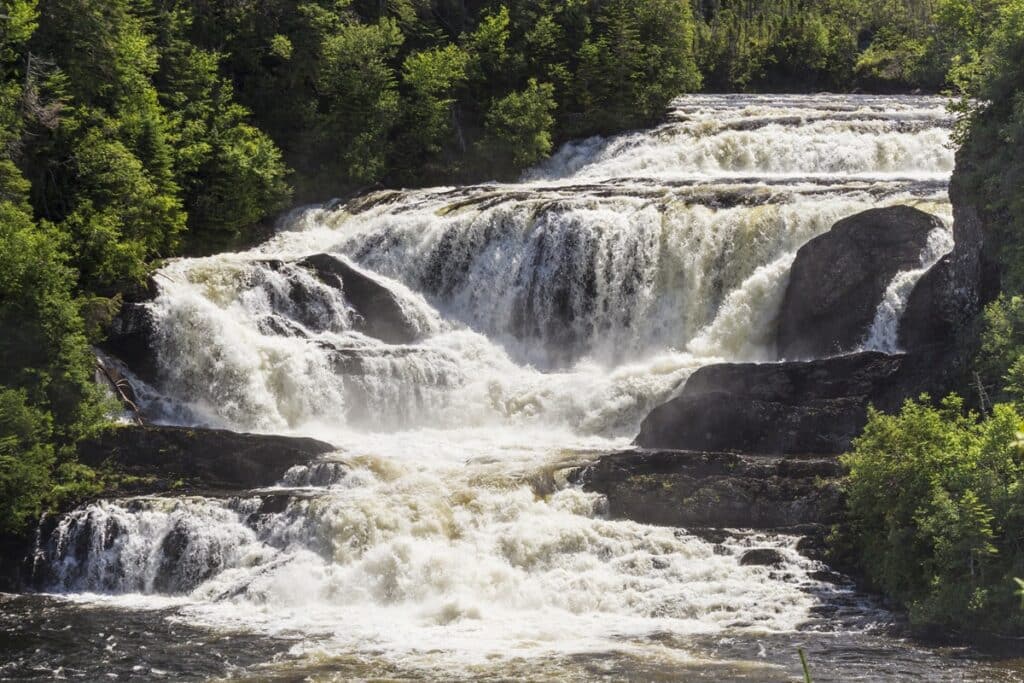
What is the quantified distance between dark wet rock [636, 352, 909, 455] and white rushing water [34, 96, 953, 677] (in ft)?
6.76

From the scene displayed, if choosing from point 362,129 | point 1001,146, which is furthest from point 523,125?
point 1001,146

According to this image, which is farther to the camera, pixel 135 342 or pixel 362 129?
pixel 362 129

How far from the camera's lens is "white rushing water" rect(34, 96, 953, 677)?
2078 cm

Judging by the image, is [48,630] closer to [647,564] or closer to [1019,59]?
[647,564]

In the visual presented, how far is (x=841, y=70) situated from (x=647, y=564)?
50.3 m

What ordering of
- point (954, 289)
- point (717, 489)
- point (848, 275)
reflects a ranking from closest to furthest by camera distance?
point (717, 489)
point (954, 289)
point (848, 275)

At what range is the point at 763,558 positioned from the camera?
2156 cm

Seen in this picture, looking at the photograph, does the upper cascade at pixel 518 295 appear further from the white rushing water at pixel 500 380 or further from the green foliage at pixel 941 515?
the green foliage at pixel 941 515

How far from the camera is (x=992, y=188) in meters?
25.0

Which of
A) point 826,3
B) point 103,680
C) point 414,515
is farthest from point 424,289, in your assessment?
point 826,3

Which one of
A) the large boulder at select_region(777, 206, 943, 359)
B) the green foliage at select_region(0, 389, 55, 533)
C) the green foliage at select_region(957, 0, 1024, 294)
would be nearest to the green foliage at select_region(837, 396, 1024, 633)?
the green foliage at select_region(957, 0, 1024, 294)

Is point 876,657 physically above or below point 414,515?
below

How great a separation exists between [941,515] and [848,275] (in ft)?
37.6

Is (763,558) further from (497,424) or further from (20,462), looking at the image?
(20,462)
